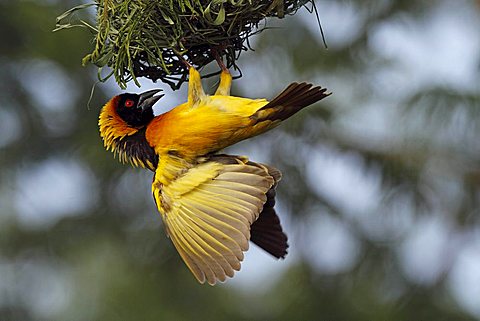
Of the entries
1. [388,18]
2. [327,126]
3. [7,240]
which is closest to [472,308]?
[327,126]

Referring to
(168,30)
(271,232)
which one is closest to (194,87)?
(168,30)

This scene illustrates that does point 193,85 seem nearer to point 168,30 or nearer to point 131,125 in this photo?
point 168,30

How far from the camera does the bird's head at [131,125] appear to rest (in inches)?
132

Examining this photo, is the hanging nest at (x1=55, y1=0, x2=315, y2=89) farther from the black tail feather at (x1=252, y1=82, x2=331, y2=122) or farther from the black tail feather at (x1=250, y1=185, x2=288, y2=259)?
the black tail feather at (x1=250, y1=185, x2=288, y2=259)

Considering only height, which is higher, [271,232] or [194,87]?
[194,87]

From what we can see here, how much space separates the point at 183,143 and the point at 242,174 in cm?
23

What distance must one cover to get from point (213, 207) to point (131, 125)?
0.44 meters

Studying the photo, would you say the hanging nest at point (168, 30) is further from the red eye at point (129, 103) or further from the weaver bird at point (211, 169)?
the red eye at point (129, 103)

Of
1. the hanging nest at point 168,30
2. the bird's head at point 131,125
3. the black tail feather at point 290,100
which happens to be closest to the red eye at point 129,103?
the bird's head at point 131,125

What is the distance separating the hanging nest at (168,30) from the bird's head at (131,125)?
0.72 ft

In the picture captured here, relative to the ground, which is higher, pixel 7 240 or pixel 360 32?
pixel 360 32

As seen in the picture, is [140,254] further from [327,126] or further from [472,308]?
[472,308]

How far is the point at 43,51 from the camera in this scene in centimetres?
623

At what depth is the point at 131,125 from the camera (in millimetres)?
3410
